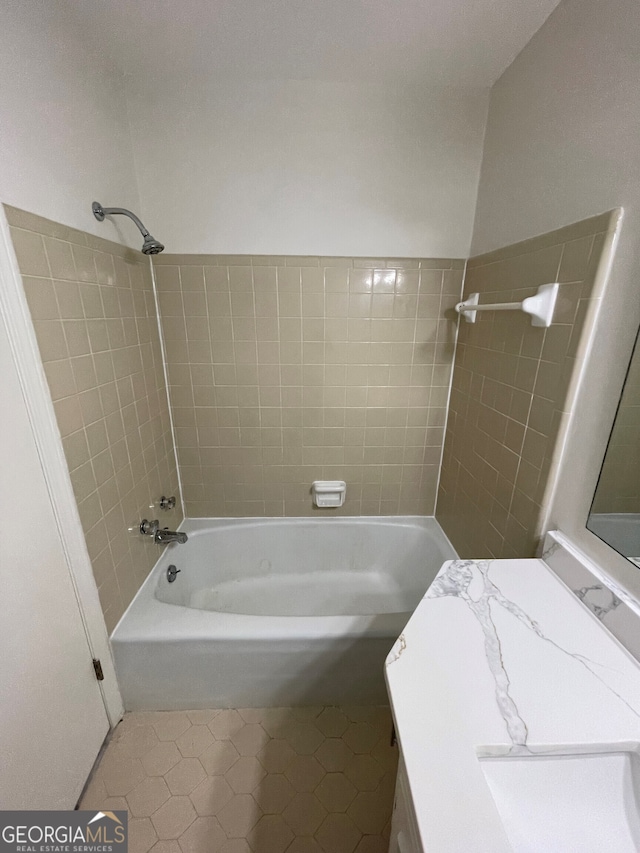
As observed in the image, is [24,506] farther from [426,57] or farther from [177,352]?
[426,57]

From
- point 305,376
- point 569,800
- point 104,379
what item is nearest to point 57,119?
point 104,379

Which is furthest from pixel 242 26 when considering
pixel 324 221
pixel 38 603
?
pixel 38 603

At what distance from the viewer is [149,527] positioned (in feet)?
4.72

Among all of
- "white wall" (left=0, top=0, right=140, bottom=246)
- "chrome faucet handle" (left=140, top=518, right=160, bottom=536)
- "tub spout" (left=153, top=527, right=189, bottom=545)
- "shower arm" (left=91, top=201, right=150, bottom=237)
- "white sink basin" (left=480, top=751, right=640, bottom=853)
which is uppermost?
"white wall" (left=0, top=0, right=140, bottom=246)

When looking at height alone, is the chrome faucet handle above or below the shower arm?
below

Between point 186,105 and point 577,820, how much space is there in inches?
86.4

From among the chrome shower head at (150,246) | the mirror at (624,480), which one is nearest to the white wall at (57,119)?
the chrome shower head at (150,246)

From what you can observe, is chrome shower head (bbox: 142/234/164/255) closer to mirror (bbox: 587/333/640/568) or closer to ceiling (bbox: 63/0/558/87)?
ceiling (bbox: 63/0/558/87)

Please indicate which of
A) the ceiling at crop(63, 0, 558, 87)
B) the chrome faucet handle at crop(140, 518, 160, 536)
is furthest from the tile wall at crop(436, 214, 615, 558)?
the chrome faucet handle at crop(140, 518, 160, 536)

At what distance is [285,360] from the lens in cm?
162

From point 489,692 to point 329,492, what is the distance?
124cm

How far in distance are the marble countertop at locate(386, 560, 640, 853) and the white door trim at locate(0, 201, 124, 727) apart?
37.2 inches

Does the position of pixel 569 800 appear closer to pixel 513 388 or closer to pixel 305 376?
pixel 513 388

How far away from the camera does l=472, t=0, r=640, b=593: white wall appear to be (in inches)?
29.4
